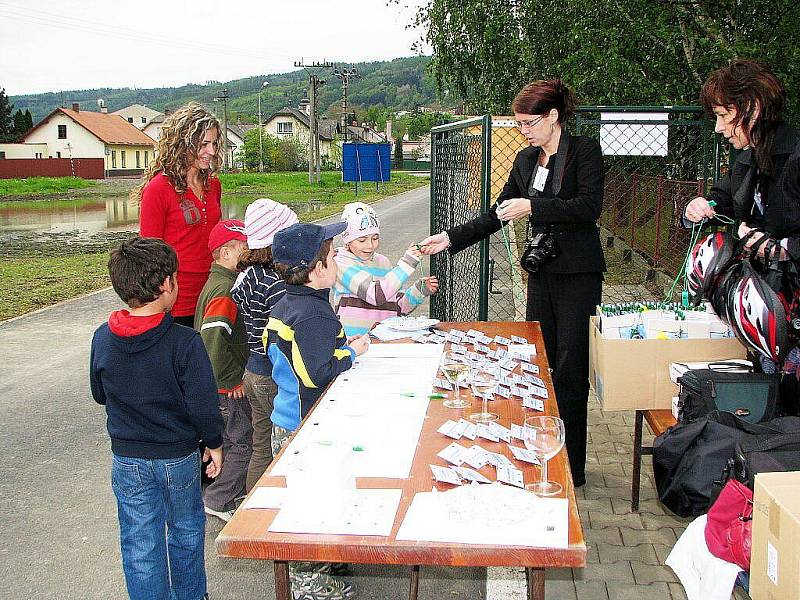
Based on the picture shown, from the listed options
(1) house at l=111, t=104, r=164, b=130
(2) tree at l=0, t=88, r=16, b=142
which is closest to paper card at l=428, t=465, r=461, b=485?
(2) tree at l=0, t=88, r=16, b=142

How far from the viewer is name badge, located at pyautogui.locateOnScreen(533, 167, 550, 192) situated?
4.29 m

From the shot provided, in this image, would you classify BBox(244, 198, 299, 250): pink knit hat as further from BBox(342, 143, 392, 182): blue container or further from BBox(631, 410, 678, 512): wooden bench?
BBox(342, 143, 392, 182): blue container

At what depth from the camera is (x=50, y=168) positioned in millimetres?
60781

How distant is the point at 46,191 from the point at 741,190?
44453 mm

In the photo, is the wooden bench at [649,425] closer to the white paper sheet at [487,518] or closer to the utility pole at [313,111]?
the white paper sheet at [487,518]

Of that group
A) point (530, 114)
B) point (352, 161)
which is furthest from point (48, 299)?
point (352, 161)

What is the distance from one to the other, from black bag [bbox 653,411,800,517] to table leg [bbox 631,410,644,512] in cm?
99

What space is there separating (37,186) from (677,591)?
154 feet

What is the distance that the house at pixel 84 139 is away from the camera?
8138cm

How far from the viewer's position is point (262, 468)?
4.11 metres

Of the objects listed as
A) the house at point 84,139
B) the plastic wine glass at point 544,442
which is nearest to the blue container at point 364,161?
the plastic wine glass at point 544,442

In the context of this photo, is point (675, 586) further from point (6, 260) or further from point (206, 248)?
point (6, 260)

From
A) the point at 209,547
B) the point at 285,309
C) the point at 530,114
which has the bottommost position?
the point at 209,547

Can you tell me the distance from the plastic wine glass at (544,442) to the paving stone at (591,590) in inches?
54.5
